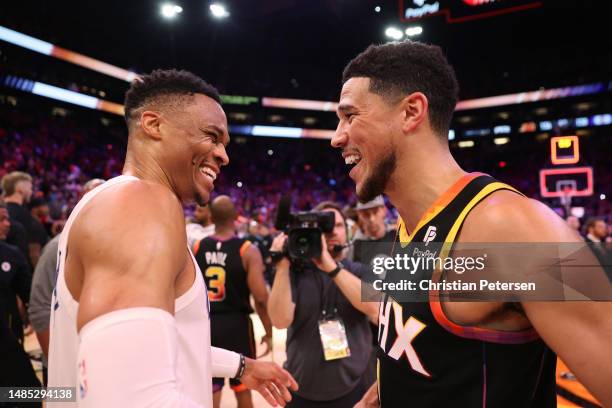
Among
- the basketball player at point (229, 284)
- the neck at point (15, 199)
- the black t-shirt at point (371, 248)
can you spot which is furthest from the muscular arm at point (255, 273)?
the neck at point (15, 199)

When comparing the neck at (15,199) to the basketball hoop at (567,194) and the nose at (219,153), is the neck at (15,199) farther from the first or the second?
the basketball hoop at (567,194)

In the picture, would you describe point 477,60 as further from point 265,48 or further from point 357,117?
point 357,117

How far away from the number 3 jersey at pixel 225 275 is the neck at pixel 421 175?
285cm

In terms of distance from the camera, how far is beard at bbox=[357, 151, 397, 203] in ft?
4.78

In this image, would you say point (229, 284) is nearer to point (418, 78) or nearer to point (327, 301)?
point (327, 301)

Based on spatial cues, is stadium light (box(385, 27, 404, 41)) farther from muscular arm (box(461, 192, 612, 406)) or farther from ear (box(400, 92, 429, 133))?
muscular arm (box(461, 192, 612, 406))

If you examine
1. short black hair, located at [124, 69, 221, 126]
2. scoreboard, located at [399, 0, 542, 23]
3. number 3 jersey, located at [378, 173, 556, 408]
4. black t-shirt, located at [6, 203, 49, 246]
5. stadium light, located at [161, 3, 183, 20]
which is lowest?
number 3 jersey, located at [378, 173, 556, 408]

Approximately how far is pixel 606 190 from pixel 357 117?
20668 mm

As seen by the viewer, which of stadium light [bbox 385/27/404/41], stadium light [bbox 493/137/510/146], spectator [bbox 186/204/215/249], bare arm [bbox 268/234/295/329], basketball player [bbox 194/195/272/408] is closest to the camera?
bare arm [bbox 268/234/295/329]

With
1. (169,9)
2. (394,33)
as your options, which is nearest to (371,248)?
(394,33)

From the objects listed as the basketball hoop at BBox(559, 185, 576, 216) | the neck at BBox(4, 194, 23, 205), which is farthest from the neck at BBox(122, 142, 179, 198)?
the basketball hoop at BBox(559, 185, 576, 216)

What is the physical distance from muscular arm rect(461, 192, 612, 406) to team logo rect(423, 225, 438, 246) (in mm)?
237

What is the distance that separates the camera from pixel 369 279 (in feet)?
9.77

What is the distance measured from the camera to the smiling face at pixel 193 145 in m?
1.43
